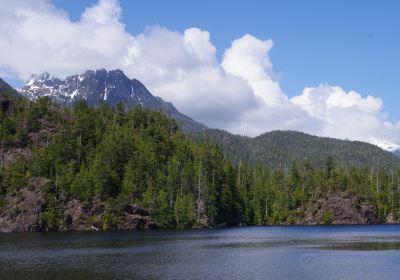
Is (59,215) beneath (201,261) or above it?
above

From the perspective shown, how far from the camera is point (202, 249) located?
107625 millimetres

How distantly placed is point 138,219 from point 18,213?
1745 inches

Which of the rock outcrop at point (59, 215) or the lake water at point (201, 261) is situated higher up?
the rock outcrop at point (59, 215)

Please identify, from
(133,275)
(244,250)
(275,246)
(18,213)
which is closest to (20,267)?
(133,275)

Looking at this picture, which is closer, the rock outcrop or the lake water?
the lake water

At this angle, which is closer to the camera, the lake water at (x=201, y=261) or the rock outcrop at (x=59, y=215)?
the lake water at (x=201, y=261)

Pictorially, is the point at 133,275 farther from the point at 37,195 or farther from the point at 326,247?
the point at 37,195

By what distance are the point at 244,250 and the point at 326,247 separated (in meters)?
18.7

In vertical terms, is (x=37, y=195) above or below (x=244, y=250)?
above

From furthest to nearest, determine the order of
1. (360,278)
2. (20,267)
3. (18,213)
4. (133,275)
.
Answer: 1. (18,213)
2. (20,267)
3. (133,275)
4. (360,278)

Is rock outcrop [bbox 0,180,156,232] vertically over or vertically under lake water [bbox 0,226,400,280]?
over

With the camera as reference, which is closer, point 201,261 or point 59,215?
point 201,261

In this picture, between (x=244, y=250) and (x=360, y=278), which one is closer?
(x=360, y=278)

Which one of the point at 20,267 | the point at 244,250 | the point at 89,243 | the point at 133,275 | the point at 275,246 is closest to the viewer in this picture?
the point at 133,275
